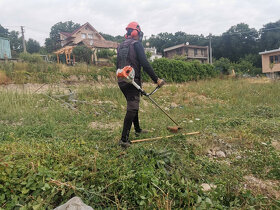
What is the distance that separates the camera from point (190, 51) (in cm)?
3988

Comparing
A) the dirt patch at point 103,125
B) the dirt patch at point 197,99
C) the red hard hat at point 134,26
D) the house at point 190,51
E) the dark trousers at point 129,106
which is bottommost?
the dirt patch at point 103,125

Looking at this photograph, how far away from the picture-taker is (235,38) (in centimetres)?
4194

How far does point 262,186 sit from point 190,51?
134ft

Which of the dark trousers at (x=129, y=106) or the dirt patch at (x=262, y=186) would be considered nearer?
the dirt patch at (x=262, y=186)

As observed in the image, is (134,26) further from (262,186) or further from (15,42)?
(15,42)

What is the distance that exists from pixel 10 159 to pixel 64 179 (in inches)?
23.6

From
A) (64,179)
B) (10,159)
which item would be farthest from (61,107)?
(64,179)

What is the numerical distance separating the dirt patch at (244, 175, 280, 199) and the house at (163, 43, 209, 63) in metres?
38.5

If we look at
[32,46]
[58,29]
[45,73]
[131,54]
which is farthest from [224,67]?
[58,29]

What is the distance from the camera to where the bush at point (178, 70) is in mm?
13875

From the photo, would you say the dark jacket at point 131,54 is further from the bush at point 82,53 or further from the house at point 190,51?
the house at point 190,51

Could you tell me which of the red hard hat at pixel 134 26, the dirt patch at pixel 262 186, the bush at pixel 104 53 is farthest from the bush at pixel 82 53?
the dirt patch at pixel 262 186

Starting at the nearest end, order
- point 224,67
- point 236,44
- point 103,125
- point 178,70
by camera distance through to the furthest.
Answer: point 103,125
point 178,70
point 224,67
point 236,44

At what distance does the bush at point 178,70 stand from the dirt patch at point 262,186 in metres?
Answer: 11.0
